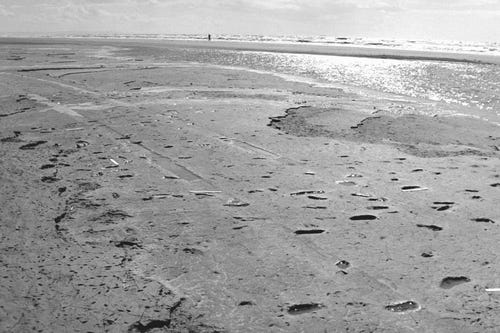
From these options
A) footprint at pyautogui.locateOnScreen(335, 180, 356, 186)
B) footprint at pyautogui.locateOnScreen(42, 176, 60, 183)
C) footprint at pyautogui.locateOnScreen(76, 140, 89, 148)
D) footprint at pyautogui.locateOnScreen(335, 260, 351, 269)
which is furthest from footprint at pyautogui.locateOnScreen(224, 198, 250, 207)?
footprint at pyautogui.locateOnScreen(76, 140, 89, 148)

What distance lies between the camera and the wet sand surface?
6.96 feet

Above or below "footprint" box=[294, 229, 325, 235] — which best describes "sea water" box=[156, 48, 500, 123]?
above

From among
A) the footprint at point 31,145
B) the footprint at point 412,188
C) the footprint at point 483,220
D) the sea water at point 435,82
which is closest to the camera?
the footprint at point 483,220

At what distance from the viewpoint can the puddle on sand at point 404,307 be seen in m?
2.13

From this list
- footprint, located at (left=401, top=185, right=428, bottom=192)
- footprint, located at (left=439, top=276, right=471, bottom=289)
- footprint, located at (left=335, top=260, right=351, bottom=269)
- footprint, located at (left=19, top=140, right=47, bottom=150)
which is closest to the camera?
footprint, located at (left=439, top=276, right=471, bottom=289)

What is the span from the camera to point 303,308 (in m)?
2.14

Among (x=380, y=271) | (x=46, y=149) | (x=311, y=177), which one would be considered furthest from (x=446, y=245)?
(x=46, y=149)

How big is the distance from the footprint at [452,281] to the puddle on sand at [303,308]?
0.62 metres

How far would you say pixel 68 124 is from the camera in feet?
19.3

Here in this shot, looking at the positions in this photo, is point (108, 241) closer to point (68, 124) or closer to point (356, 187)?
point (356, 187)

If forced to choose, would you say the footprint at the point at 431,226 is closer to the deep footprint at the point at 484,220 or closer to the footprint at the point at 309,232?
the deep footprint at the point at 484,220

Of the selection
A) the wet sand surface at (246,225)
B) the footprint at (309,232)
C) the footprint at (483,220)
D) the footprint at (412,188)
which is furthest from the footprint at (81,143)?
the footprint at (483,220)

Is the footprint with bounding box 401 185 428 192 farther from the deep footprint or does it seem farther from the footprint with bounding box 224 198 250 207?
the footprint with bounding box 224 198 250 207

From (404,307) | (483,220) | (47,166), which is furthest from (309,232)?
(47,166)
